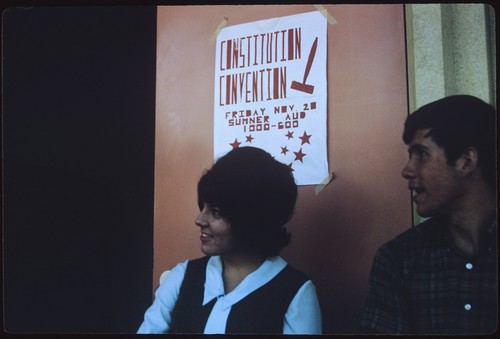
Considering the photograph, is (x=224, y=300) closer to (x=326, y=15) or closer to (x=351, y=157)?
(x=351, y=157)

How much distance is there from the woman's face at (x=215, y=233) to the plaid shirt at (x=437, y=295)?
0.54 m

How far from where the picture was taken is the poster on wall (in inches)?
88.2

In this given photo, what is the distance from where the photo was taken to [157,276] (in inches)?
97.7

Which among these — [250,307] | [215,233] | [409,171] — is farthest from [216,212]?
[409,171]

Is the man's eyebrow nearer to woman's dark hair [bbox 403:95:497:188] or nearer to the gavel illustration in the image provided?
woman's dark hair [bbox 403:95:497:188]

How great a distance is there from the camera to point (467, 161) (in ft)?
6.14

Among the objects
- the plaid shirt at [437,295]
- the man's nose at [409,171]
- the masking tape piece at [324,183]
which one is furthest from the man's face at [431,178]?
the masking tape piece at [324,183]

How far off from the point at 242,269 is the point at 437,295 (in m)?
0.69

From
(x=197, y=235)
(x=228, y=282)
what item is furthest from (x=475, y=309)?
(x=197, y=235)

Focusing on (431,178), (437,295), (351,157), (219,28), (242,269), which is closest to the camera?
(437,295)

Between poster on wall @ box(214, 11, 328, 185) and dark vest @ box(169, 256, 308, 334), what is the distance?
509 millimetres

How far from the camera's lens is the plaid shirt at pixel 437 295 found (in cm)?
178

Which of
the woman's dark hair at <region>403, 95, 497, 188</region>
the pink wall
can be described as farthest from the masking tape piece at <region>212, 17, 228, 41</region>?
the woman's dark hair at <region>403, 95, 497, 188</region>

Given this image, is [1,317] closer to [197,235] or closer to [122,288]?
[122,288]
